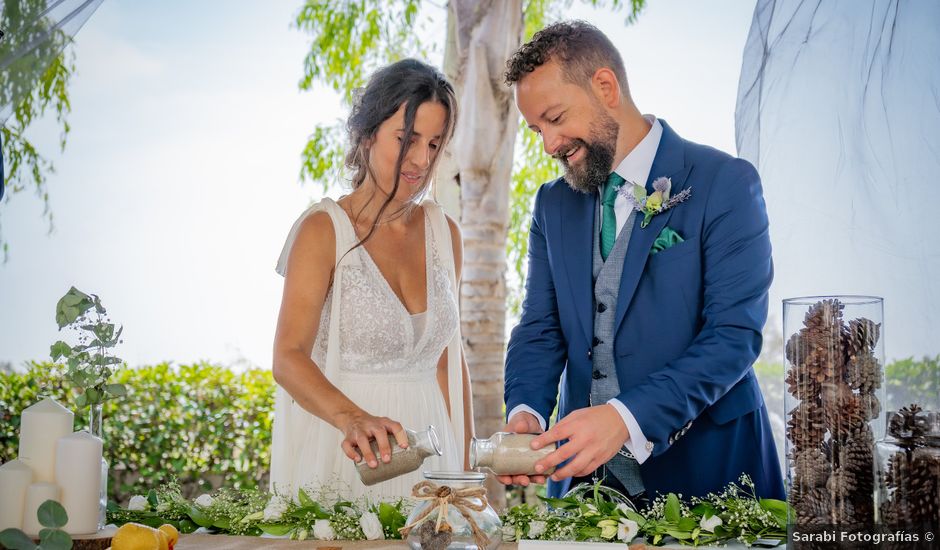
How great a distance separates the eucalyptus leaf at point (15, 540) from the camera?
1.46 metres

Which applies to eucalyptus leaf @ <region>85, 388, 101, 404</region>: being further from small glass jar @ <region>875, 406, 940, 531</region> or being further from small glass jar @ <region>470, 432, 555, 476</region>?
small glass jar @ <region>875, 406, 940, 531</region>

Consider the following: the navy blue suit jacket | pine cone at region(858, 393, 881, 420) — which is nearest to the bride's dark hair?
the navy blue suit jacket

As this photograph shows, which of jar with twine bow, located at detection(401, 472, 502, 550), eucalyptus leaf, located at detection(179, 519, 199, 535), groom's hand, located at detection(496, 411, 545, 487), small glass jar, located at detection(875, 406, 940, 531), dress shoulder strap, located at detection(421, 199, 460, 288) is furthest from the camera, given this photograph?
dress shoulder strap, located at detection(421, 199, 460, 288)

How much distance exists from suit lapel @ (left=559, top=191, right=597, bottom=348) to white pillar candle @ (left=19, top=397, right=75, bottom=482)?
53.3 inches

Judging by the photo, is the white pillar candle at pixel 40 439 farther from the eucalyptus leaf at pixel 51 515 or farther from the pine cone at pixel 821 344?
the pine cone at pixel 821 344

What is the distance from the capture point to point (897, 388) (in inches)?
102

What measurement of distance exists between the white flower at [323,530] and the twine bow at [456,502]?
0.42 m

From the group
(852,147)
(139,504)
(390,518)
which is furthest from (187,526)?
(852,147)

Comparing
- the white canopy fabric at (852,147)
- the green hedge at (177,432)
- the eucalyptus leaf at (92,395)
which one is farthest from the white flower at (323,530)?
the green hedge at (177,432)

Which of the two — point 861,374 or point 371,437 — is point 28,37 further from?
point 861,374

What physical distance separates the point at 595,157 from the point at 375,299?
782 mm

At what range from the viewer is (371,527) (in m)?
1.84

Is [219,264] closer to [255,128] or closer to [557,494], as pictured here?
[255,128]

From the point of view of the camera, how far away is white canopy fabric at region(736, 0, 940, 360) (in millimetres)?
2607
